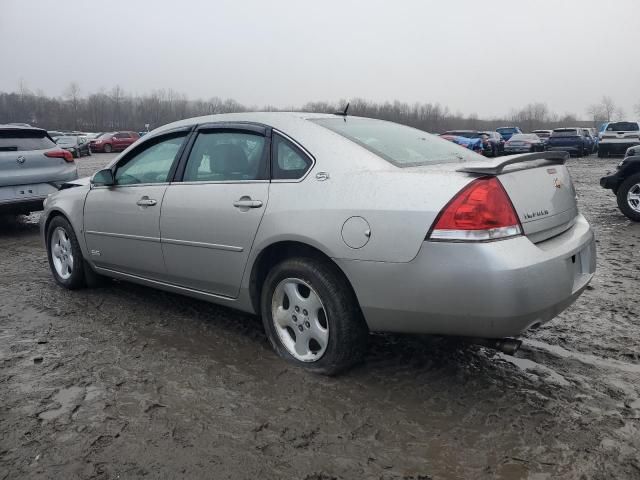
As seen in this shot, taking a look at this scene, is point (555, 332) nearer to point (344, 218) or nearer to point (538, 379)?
point (538, 379)

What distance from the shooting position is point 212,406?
2.83m

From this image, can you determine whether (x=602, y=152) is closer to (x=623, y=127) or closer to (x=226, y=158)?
(x=623, y=127)

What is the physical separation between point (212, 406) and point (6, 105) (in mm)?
92868

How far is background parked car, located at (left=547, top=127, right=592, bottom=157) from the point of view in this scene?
2841cm

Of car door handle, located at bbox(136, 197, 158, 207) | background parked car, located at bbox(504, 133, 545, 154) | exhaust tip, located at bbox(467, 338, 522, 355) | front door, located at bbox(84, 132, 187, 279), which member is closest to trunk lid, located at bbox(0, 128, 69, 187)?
front door, located at bbox(84, 132, 187, 279)

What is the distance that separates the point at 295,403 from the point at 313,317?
50 cm

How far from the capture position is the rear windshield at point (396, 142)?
3188 millimetres

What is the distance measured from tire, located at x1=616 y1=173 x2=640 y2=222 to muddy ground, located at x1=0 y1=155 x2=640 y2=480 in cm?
485

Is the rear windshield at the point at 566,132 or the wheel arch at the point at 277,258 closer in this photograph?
the wheel arch at the point at 277,258

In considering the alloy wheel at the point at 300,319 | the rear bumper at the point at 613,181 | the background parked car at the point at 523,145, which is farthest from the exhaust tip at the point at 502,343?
the background parked car at the point at 523,145

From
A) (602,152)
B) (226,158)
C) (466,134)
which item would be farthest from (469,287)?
(602,152)

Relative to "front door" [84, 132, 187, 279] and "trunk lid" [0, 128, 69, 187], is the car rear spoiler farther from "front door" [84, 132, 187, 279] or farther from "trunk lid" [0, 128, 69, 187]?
"trunk lid" [0, 128, 69, 187]

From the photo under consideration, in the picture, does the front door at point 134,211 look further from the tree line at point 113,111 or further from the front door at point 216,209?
the tree line at point 113,111

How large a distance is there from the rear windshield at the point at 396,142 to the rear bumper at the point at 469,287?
0.66 meters
